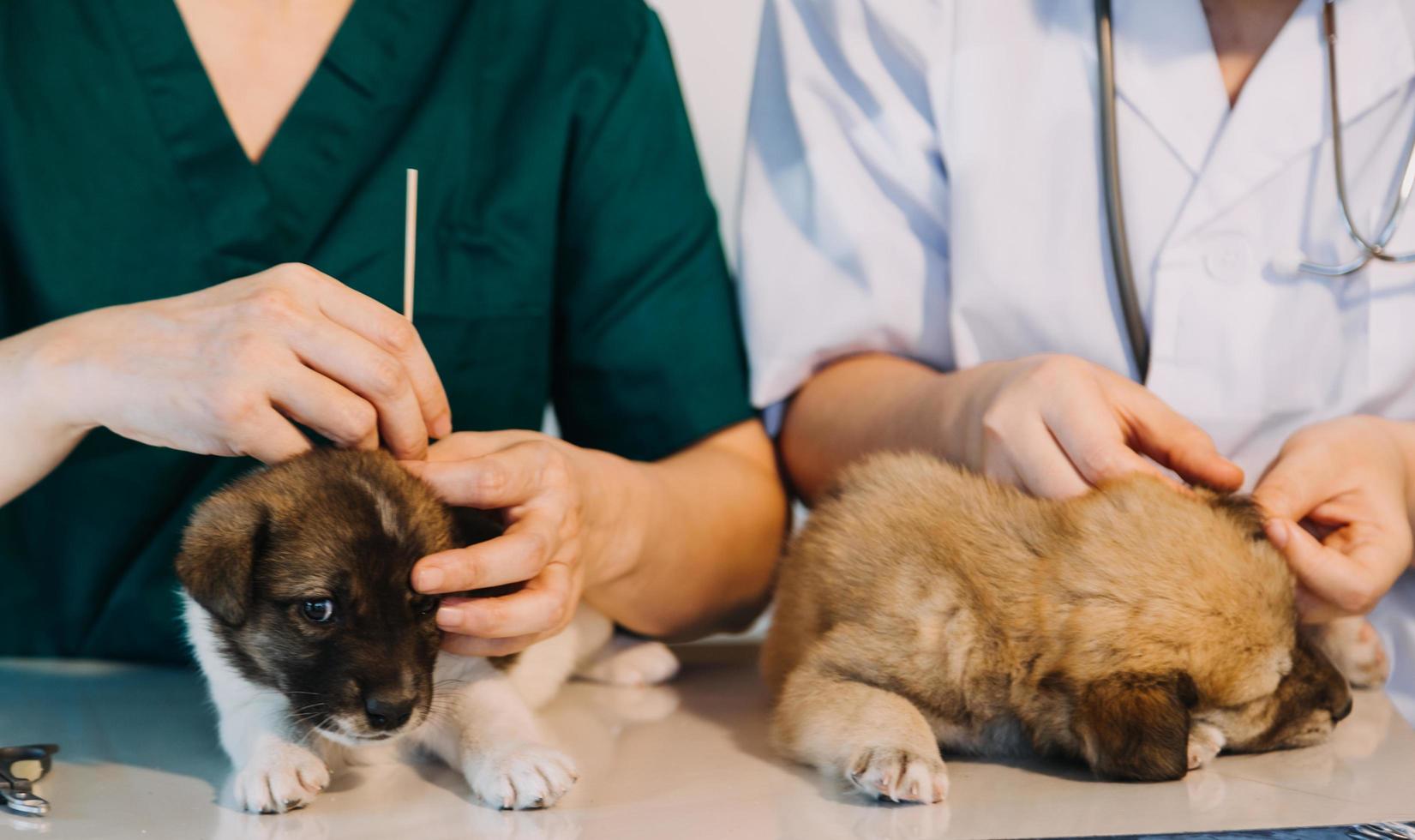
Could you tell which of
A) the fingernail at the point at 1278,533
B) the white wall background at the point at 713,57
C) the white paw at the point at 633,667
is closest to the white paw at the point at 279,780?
A: the white paw at the point at 633,667

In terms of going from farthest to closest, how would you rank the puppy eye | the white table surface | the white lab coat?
1. the white lab coat
2. the puppy eye
3. the white table surface

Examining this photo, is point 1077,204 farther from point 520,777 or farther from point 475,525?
point 520,777

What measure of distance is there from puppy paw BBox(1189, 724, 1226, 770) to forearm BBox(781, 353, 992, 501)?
37 centimetres

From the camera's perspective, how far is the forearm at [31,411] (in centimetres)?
120

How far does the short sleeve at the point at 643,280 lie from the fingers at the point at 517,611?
1.78ft

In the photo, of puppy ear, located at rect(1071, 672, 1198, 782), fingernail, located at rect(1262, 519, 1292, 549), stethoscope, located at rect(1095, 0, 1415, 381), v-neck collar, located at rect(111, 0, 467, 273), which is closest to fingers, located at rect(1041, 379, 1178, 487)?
fingernail, located at rect(1262, 519, 1292, 549)

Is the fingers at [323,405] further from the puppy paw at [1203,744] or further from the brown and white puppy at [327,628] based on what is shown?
the puppy paw at [1203,744]

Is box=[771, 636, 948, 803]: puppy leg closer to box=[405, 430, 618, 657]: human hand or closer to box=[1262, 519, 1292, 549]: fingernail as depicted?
box=[405, 430, 618, 657]: human hand

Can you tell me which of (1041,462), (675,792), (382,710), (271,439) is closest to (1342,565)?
(1041,462)

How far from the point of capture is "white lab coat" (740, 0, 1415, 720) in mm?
1481

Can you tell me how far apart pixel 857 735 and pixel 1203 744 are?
327 mm

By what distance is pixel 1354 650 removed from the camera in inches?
56.2

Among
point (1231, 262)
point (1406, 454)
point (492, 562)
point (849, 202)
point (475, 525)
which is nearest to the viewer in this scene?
point (492, 562)

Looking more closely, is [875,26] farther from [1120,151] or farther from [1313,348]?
[1313,348]
